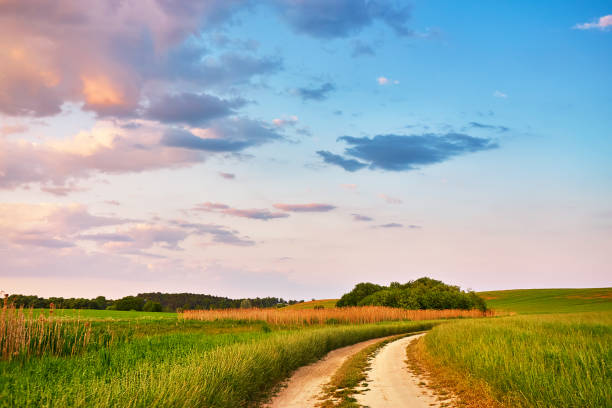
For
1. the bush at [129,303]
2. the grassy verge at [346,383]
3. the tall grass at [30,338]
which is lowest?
the grassy verge at [346,383]

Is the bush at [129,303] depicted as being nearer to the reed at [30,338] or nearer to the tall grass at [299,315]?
the tall grass at [299,315]

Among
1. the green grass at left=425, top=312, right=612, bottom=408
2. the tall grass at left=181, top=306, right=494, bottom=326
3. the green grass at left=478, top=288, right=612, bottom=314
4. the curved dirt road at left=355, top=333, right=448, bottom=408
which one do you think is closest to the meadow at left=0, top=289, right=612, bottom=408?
the green grass at left=425, top=312, right=612, bottom=408

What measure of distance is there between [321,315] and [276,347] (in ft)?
78.8

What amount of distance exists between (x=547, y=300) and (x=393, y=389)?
285ft

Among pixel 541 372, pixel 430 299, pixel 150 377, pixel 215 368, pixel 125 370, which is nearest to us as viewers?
pixel 150 377

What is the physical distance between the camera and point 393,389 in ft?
40.4

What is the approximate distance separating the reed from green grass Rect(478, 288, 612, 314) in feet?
229

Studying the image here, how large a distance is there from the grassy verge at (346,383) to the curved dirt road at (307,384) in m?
0.28

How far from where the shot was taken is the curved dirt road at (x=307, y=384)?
1108 cm

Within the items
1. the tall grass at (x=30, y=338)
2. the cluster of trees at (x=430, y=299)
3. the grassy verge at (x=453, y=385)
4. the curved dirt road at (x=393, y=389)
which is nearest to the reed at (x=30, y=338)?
the tall grass at (x=30, y=338)

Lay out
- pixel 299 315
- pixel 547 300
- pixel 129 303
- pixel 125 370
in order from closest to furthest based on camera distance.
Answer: pixel 125 370 < pixel 299 315 < pixel 129 303 < pixel 547 300

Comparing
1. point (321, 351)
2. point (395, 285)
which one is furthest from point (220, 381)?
point (395, 285)

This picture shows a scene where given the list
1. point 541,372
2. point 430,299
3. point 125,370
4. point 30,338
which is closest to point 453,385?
point 541,372

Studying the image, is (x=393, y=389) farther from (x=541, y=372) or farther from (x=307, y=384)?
(x=541, y=372)
